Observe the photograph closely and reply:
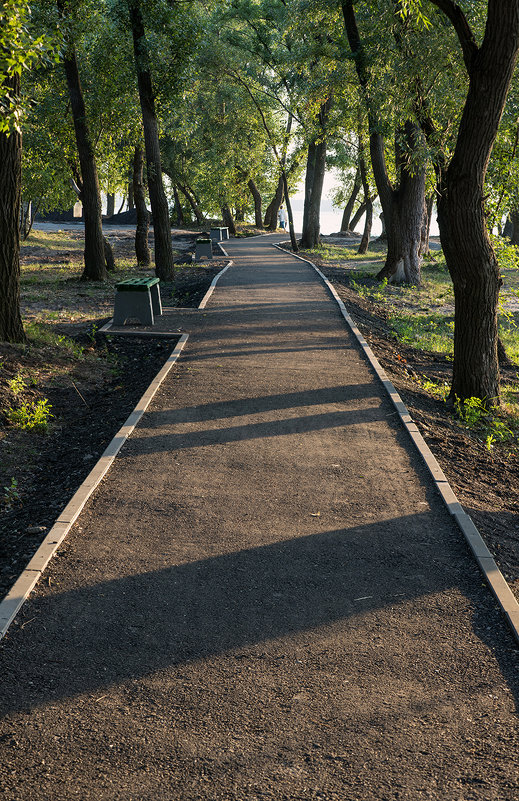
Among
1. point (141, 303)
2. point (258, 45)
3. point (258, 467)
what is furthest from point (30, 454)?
point (258, 45)

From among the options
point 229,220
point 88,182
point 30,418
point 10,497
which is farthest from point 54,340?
point 229,220

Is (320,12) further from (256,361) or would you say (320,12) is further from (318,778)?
(318,778)

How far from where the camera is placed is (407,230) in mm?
21516

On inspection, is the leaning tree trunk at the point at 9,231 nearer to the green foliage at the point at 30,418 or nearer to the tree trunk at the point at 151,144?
the green foliage at the point at 30,418

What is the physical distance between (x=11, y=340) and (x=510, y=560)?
7.49m

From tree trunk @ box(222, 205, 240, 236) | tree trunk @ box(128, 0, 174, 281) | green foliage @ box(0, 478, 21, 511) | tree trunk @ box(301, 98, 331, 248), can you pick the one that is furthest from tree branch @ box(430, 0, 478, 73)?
tree trunk @ box(222, 205, 240, 236)

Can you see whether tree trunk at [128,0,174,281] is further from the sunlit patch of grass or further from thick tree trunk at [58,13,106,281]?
the sunlit patch of grass

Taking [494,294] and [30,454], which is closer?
[30,454]

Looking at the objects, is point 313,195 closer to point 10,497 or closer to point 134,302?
point 134,302

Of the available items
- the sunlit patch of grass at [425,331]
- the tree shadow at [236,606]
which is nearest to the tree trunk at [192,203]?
the sunlit patch of grass at [425,331]

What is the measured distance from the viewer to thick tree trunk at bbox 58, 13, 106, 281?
18797 mm

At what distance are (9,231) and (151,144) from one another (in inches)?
380

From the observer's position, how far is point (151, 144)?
18.2 m

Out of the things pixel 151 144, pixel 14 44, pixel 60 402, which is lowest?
pixel 60 402
